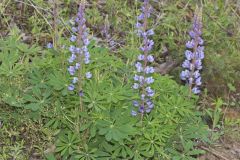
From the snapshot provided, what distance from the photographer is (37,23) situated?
4.30 metres

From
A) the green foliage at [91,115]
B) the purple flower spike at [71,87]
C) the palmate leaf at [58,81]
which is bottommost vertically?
the green foliage at [91,115]

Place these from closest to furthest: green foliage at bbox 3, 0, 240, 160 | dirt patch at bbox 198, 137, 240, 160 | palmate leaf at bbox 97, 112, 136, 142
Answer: palmate leaf at bbox 97, 112, 136, 142 < green foliage at bbox 3, 0, 240, 160 < dirt patch at bbox 198, 137, 240, 160

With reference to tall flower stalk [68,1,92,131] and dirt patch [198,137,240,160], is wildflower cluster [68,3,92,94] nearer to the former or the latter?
tall flower stalk [68,1,92,131]

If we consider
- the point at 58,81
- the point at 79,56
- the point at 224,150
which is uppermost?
the point at 79,56

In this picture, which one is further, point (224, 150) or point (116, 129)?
point (224, 150)

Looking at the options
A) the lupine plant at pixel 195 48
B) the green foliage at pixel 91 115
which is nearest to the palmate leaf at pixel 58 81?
the green foliage at pixel 91 115

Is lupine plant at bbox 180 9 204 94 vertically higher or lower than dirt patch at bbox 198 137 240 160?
higher

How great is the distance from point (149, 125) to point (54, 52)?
853 mm

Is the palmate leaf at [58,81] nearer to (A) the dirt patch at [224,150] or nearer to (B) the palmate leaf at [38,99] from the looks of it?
(B) the palmate leaf at [38,99]

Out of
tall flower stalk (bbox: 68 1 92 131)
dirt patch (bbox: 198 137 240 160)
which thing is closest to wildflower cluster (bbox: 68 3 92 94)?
tall flower stalk (bbox: 68 1 92 131)

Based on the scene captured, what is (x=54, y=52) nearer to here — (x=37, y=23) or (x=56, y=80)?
(x=56, y=80)

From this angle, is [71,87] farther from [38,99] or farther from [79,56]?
[38,99]

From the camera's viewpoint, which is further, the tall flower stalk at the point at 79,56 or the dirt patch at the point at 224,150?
the dirt patch at the point at 224,150

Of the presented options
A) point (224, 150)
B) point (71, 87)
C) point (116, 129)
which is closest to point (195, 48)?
point (116, 129)
